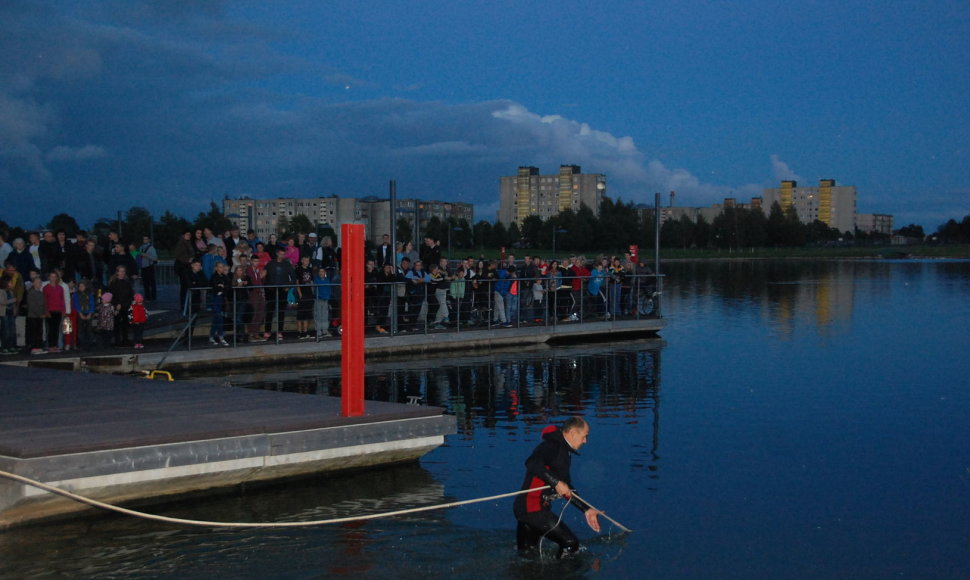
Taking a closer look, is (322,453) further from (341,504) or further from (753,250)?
(753,250)

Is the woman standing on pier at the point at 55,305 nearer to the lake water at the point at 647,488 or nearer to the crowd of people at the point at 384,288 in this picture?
the crowd of people at the point at 384,288

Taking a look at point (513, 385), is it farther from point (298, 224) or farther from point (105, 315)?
point (298, 224)

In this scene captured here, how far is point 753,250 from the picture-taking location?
161m

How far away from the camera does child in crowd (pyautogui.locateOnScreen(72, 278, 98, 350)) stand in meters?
18.9

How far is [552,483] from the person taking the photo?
7.58 metres

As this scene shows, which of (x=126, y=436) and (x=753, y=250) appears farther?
(x=753, y=250)

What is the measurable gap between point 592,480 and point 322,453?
322 cm

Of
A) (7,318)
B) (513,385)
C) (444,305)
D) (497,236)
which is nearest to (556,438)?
(513,385)

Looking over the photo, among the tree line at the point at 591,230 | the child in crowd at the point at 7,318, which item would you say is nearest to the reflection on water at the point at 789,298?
the child in crowd at the point at 7,318

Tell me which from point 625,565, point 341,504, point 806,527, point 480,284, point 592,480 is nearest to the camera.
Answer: point 625,565

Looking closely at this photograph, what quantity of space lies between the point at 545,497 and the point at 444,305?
16.1m

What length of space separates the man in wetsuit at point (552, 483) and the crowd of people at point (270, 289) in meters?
12.6

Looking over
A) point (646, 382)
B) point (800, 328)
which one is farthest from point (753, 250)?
point (646, 382)

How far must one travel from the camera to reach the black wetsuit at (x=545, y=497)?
25.3 feet
